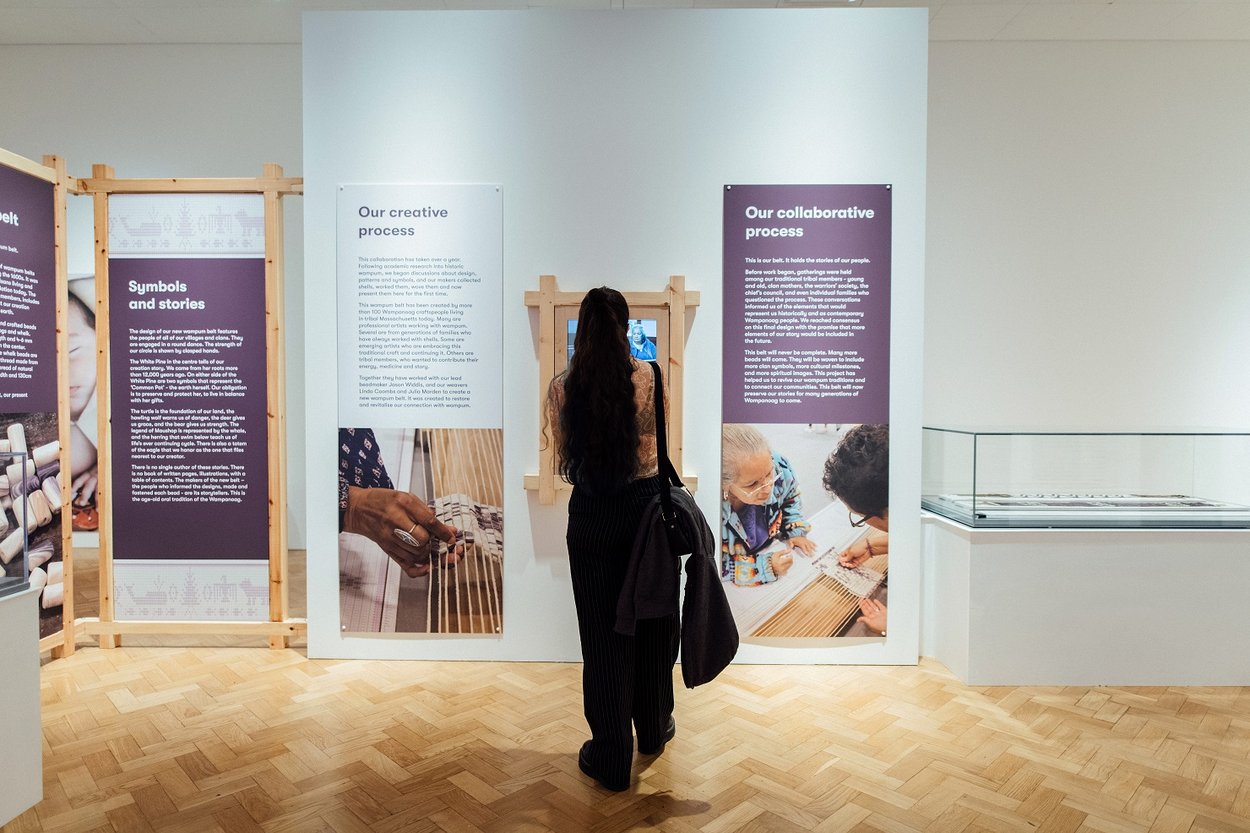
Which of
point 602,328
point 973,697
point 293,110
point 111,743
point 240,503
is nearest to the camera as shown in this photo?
point 602,328

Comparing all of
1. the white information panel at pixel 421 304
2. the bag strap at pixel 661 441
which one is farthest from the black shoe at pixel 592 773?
the white information panel at pixel 421 304

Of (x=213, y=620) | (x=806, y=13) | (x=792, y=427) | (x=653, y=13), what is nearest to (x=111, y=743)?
(x=213, y=620)

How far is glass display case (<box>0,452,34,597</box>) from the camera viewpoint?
2.29 m

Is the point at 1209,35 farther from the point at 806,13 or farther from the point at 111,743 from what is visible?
the point at 111,743

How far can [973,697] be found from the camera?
11.1ft

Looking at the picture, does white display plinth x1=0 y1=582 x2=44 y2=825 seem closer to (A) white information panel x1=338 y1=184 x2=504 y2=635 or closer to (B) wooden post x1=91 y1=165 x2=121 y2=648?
(A) white information panel x1=338 y1=184 x2=504 y2=635

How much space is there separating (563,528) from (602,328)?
5.13 feet

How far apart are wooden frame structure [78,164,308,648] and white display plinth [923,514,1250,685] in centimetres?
359

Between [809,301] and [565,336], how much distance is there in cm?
126

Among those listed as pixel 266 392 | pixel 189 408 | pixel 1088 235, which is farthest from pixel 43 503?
pixel 1088 235

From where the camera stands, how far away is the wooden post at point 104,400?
3.91 m

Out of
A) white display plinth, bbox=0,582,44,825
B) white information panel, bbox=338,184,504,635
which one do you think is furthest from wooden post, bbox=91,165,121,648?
white display plinth, bbox=0,582,44,825

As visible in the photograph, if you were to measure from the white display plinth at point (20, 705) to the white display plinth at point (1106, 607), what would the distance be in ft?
12.3

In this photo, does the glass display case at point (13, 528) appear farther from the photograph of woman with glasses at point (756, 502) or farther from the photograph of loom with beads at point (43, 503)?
the photograph of woman with glasses at point (756, 502)
